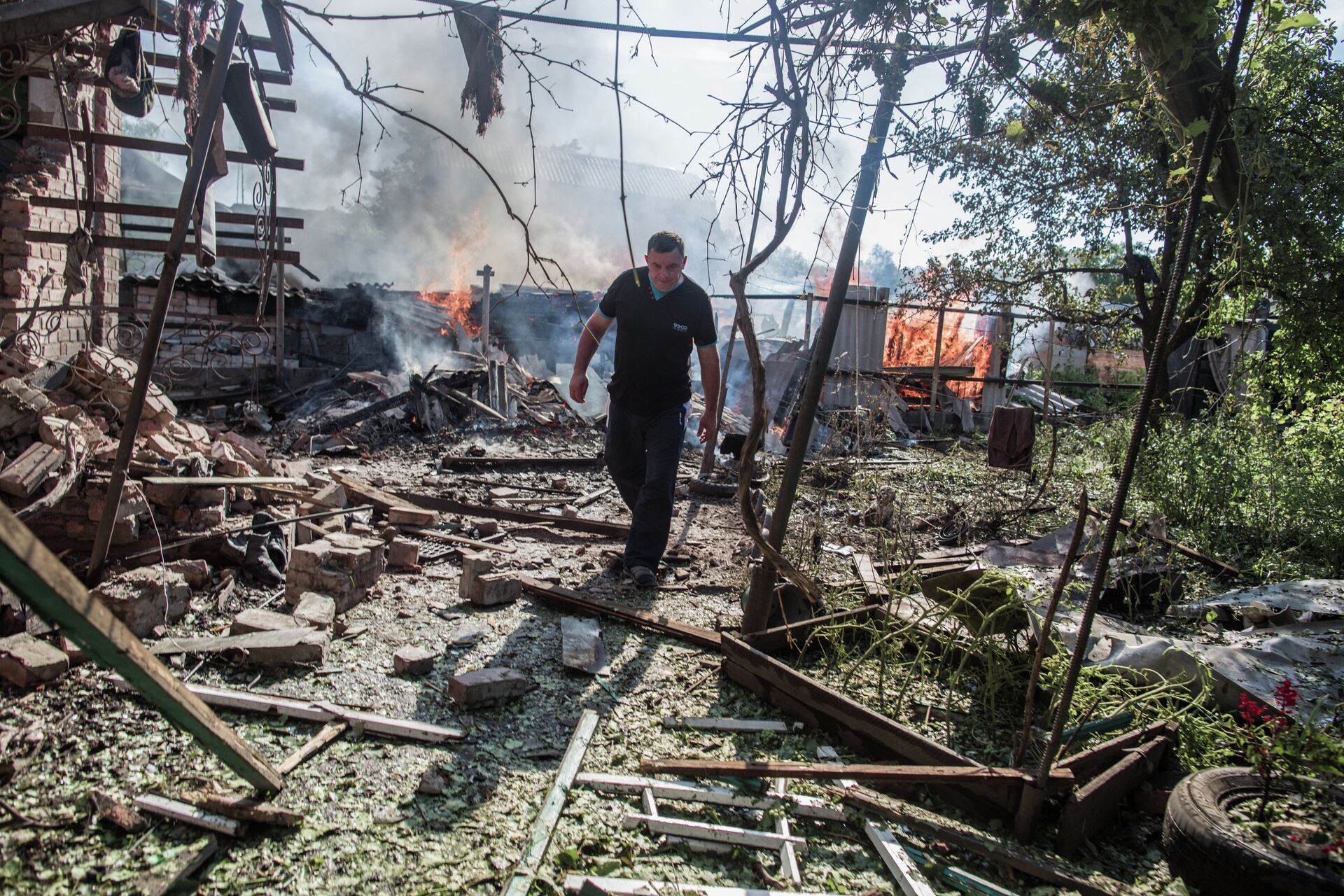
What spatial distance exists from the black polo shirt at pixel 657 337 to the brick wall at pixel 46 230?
18.5 ft

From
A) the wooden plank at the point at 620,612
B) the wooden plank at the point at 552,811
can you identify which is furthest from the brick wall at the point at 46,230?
the wooden plank at the point at 552,811

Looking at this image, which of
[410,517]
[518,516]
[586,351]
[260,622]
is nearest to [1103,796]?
[260,622]

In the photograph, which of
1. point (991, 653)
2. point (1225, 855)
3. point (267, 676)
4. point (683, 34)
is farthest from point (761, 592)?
Answer: point (683, 34)

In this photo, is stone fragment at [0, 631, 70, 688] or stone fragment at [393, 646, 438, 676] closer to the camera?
stone fragment at [0, 631, 70, 688]

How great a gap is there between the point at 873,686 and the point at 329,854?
2545 millimetres

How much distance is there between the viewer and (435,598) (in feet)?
15.0

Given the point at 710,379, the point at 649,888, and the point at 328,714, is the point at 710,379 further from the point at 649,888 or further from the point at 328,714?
the point at 649,888

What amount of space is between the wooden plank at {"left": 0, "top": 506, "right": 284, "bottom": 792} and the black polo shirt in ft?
10.8

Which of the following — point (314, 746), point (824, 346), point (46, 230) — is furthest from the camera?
point (46, 230)

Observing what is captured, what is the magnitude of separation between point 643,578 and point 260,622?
2.35m

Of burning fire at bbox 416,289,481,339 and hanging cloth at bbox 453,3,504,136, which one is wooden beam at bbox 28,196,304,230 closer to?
hanging cloth at bbox 453,3,504,136

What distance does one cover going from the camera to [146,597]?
3.50m

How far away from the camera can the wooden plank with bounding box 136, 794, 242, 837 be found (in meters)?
2.20

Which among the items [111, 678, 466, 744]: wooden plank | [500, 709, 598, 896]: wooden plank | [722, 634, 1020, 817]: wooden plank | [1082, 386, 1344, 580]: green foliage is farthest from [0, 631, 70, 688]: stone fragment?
[1082, 386, 1344, 580]: green foliage
